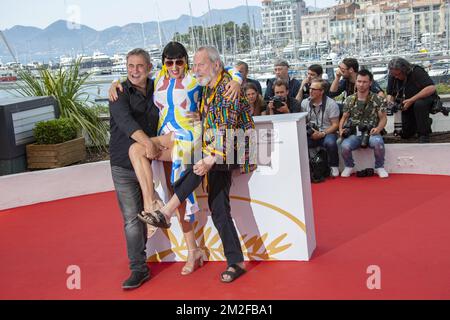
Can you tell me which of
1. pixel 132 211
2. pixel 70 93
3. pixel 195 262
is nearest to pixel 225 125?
pixel 132 211

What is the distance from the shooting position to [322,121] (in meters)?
6.62

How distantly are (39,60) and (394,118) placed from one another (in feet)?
14.7

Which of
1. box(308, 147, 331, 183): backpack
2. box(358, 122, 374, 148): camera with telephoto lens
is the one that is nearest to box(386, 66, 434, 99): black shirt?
box(358, 122, 374, 148): camera with telephoto lens

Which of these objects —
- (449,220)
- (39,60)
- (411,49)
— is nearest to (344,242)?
(449,220)

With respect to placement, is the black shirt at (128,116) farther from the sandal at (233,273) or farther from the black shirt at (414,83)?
the black shirt at (414,83)

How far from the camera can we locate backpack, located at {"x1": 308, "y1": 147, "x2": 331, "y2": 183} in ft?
20.8

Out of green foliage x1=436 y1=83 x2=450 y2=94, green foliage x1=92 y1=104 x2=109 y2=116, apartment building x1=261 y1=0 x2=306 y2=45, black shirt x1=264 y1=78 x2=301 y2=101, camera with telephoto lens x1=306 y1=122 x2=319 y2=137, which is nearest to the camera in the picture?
camera with telephoto lens x1=306 y1=122 x2=319 y2=137

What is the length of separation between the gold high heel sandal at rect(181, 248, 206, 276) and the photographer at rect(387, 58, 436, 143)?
352 cm

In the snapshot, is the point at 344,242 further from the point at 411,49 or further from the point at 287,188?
the point at 411,49

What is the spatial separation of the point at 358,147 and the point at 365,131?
0.57 feet

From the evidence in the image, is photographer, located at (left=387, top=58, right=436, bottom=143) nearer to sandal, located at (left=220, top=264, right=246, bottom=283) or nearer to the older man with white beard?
the older man with white beard

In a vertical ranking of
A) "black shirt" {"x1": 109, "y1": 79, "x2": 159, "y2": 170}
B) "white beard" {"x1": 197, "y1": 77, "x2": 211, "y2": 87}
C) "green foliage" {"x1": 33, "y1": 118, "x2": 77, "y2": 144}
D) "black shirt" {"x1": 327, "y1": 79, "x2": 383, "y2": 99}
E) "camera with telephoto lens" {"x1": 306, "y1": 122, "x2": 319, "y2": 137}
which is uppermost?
"white beard" {"x1": 197, "y1": 77, "x2": 211, "y2": 87}

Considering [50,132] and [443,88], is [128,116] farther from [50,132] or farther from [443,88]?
[443,88]

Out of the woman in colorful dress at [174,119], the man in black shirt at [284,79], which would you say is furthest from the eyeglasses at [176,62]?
the man in black shirt at [284,79]
